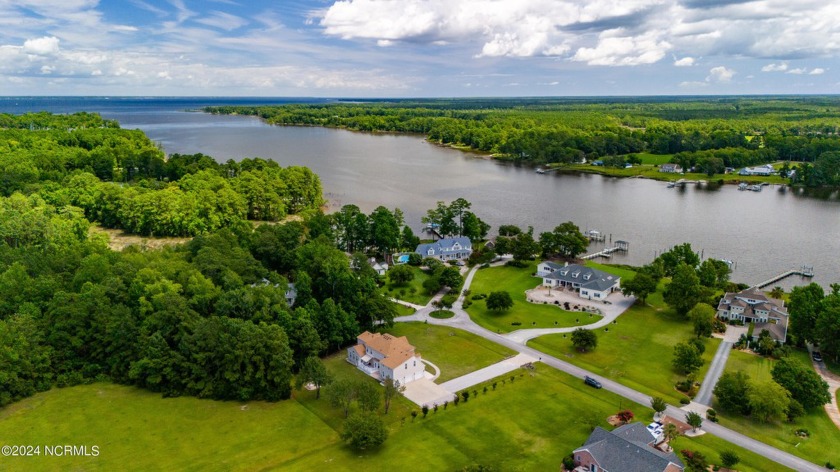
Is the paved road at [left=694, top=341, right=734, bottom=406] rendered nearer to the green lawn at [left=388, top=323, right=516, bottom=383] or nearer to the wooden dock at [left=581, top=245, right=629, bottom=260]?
the green lawn at [left=388, top=323, right=516, bottom=383]

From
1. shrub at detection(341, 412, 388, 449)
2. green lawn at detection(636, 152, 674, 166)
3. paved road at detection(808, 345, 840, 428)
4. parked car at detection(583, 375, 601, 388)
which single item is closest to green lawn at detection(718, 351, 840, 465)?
paved road at detection(808, 345, 840, 428)

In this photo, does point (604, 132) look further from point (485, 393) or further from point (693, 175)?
A: point (485, 393)

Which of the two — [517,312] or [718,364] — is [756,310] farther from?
[517,312]

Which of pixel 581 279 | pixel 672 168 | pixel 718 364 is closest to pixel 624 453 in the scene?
pixel 718 364

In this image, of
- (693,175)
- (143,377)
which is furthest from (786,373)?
(693,175)

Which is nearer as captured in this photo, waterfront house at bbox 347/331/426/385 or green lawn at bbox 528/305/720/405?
waterfront house at bbox 347/331/426/385

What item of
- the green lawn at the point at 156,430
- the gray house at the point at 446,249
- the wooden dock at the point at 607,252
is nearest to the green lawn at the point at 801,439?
the green lawn at the point at 156,430
